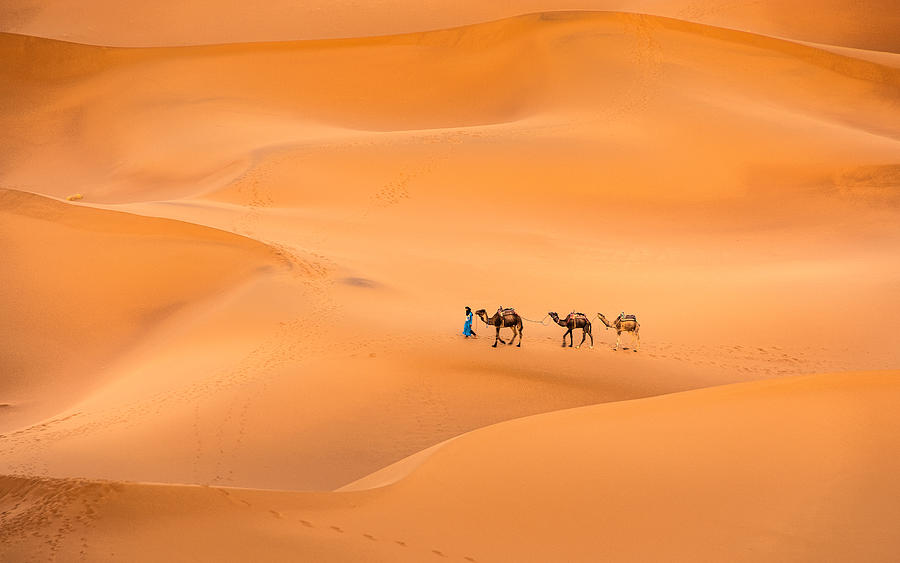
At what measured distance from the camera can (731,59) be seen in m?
24.8

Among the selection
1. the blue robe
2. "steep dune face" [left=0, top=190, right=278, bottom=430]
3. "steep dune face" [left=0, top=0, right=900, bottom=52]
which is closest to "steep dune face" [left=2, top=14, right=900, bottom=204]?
"steep dune face" [left=0, top=0, right=900, bottom=52]

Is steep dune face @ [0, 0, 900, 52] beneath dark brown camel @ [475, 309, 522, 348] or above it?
above

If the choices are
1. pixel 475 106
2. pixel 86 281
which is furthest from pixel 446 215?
pixel 475 106

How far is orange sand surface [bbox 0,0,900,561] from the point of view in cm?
595

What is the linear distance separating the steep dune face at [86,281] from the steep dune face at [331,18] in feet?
47.0

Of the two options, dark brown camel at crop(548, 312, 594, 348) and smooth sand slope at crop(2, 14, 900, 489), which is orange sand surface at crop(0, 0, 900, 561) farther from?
dark brown camel at crop(548, 312, 594, 348)

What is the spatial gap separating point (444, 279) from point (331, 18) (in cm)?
1754

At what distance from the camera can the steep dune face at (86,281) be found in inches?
459

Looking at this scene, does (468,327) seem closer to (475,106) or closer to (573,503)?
(573,503)

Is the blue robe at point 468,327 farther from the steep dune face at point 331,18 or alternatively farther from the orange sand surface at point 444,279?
the steep dune face at point 331,18

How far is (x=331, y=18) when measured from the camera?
93.1ft

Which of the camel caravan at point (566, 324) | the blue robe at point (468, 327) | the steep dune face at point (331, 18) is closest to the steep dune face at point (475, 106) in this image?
the steep dune face at point (331, 18)

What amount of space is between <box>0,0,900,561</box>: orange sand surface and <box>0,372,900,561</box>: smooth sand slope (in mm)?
26

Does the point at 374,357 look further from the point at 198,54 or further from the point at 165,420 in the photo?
the point at 198,54
